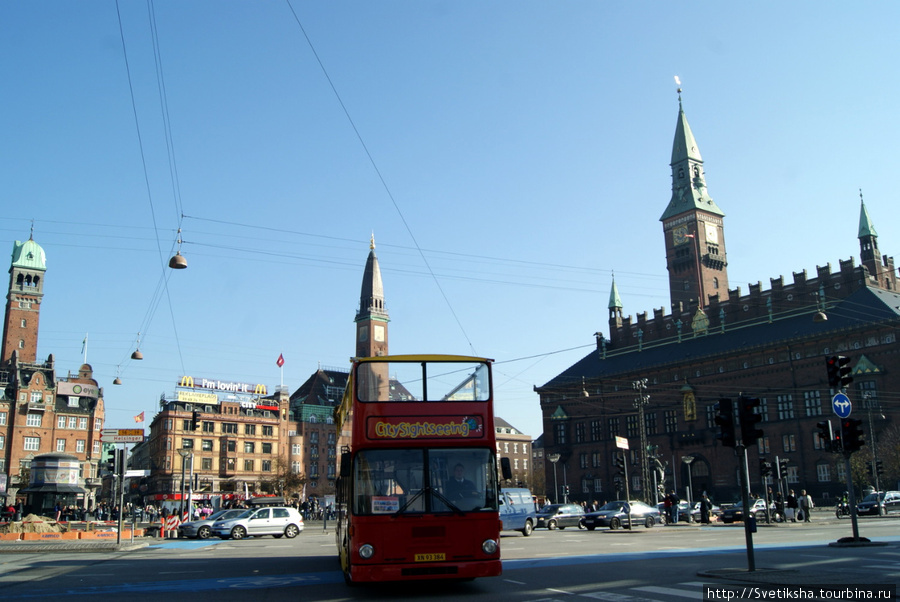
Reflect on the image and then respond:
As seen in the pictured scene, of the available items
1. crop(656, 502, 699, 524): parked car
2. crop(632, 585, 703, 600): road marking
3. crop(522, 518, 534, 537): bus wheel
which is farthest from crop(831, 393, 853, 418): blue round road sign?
crop(656, 502, 699, 524): parked car

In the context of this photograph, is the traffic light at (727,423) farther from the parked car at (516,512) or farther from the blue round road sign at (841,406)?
the parked car at (516,512)

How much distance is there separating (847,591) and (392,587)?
280 inches

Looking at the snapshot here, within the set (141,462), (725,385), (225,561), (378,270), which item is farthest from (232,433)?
(225,561)

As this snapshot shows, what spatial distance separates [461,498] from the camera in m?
11.8

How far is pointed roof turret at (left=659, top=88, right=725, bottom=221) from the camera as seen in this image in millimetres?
96375

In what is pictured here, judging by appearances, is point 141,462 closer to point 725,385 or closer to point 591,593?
point 725,385

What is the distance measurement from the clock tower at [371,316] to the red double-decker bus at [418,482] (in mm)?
116362

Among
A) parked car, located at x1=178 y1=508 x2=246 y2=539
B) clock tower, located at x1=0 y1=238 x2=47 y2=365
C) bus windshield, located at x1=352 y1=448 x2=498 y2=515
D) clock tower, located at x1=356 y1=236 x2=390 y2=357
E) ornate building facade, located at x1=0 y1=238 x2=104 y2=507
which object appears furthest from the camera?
clock tower, located at x1=356 y1=236 x2=390 y2=357

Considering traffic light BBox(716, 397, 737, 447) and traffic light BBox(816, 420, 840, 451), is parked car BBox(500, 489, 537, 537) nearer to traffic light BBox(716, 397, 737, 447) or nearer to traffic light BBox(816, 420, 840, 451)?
traffic light BBox(816, 420, 840, 451)

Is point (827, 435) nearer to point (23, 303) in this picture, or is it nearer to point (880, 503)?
point (880, 503)

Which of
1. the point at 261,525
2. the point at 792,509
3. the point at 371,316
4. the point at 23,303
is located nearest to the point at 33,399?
the point at 23,303

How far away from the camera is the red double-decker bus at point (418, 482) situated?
1144cm

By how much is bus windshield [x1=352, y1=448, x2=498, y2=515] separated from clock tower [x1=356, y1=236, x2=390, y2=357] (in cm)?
11665

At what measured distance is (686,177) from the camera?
3885 inches
